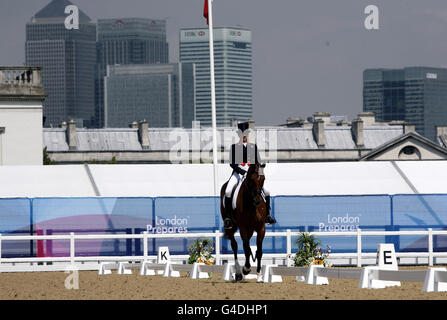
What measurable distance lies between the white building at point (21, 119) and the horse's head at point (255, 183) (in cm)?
3799

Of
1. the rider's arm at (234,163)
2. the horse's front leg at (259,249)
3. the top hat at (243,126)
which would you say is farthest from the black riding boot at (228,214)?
the top hat at (243,126)

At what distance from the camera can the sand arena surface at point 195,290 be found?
1848 cm

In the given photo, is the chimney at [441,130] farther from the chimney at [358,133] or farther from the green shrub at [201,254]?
the green shrub at [201,254]

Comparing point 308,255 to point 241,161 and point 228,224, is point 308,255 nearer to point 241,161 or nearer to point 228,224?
point 228,224

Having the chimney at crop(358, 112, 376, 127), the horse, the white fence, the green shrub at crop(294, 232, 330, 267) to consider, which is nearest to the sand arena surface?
the green shrub at crop(294, 232, 330, 267)

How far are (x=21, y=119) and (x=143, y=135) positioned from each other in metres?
99.4

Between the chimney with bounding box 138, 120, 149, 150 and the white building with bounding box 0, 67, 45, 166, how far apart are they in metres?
94.2

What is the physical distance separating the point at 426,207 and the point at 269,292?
15.4m

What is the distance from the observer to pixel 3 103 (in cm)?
6072

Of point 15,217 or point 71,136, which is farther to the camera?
point 71,136

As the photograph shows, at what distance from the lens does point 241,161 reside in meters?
22.6

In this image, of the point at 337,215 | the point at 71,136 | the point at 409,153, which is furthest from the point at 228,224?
the point at 71,136
